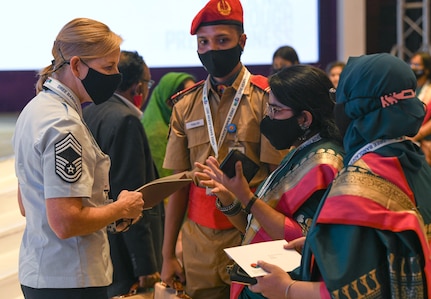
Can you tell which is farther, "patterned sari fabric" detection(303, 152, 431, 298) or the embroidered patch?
the embroidered patch

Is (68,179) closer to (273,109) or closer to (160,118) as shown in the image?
(273,109)

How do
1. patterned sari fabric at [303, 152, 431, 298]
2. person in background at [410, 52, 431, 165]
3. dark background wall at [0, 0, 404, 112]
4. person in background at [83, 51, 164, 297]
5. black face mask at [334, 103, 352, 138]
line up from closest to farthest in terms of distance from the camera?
patterned sari fabric at [303, 152, 431, 298], black face mask at [334, 103, 352, 138], person in background at [83, 51, 164, 297], person in background at [410, 52, 431, 165], dark background wall at [0, 0, 404, 112]

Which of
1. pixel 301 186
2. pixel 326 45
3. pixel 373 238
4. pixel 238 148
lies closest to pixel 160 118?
pixel 238 148

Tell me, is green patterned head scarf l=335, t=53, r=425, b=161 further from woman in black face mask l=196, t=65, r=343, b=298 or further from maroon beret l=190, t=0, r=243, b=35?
maroon beret l=190, t=0, r=243, b=35

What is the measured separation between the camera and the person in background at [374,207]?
1512 mm

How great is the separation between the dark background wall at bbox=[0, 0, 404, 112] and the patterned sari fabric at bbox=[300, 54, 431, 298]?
21.4 feet

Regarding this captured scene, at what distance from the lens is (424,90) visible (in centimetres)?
586

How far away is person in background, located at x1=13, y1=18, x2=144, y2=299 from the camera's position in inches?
75.5

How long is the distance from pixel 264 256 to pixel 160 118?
2.45 m

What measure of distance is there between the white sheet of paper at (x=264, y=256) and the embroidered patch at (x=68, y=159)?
0.47 metres

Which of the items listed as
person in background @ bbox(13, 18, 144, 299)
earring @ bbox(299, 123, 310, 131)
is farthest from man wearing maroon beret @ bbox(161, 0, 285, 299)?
person in background @ bbox(13, 18, 144, 299)

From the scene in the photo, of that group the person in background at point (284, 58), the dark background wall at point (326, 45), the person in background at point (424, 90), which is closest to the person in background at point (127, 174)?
the person in background at point (284, 58)

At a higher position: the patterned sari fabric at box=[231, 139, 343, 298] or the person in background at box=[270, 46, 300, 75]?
the patterned sari fabric at box=[231, 139, 343, 298]

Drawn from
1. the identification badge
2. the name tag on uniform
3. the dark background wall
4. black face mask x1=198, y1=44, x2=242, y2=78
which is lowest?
the dark background wall
